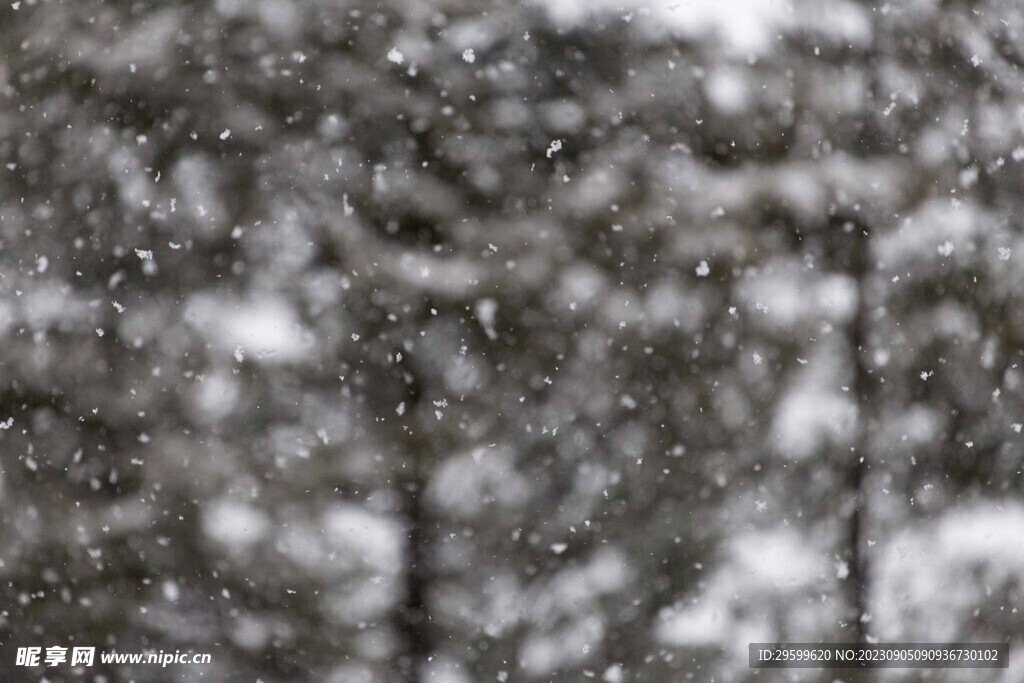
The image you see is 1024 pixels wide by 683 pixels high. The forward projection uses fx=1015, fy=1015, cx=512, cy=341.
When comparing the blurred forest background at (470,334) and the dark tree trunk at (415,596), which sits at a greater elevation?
the blurred forest background at (470,334)

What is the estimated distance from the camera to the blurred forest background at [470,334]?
380 mm

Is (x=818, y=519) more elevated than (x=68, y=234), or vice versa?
(x=68, y=234)

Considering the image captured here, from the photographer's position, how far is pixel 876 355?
0.41 m

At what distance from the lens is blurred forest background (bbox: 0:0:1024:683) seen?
380 millimetres

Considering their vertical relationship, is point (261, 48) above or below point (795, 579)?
above

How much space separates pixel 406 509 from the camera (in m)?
0.39

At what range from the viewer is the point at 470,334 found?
0.38 metres

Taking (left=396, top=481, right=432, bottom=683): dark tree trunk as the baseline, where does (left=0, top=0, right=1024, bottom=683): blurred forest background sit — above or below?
above

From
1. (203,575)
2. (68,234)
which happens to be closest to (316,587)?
(203,575)

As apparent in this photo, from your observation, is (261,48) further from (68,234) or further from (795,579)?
(795,579)

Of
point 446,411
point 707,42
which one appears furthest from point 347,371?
point 707,42

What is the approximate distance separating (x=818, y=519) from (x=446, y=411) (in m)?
0.16

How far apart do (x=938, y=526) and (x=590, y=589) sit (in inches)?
6.0

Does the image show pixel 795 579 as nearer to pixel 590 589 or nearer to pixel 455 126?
pixel 590 589
